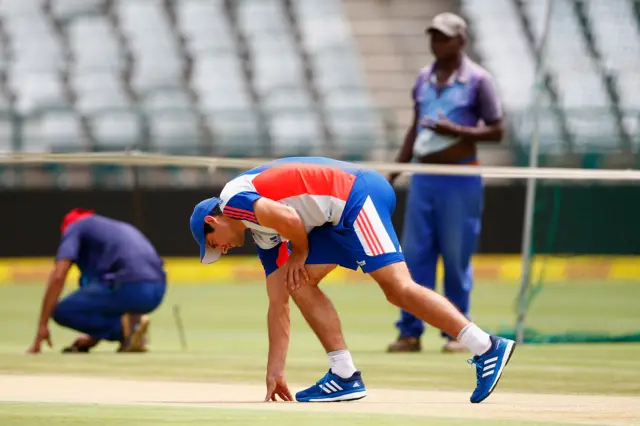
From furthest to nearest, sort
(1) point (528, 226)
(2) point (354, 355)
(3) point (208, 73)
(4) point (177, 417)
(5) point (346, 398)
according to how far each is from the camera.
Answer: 1. (3) point (208, 73)
2. (1) point (528, 226)
3. (2) point (354, 355)
4. (5) point (346, 398)
5. (4) point (177, 417)

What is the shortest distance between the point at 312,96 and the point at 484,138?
19.1m

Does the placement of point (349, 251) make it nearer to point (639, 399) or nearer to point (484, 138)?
point (639, 399)

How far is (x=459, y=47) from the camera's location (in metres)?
10.6

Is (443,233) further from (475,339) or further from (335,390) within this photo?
(475,339)

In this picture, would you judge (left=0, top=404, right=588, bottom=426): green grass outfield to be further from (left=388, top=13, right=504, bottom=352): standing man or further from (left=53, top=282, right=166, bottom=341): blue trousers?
(left=53, top=282, right=166, bottom=341): blue trousers

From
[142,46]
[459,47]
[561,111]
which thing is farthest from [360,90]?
[459,47]

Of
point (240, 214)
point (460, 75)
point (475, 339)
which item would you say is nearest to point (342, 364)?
point (475, 339)

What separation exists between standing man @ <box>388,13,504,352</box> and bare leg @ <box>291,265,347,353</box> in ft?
9.69

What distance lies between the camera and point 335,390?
7.58 meters

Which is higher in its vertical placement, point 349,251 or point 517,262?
point 349,251

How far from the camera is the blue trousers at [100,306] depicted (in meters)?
11.2

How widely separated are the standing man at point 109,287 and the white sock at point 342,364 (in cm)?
374

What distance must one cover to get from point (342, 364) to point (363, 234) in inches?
26.1

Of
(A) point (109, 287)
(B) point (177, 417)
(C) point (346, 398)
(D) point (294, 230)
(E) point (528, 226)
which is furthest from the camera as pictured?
(E) point (528, 226)
